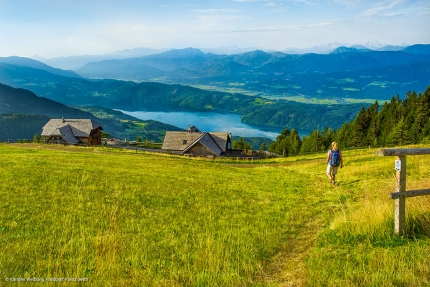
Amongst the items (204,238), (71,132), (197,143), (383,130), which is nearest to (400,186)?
(204,238)

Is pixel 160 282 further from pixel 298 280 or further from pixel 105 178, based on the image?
pixel 105 178

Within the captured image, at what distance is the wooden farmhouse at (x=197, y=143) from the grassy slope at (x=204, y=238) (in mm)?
47527

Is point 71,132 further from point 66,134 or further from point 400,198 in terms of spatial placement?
point 400,198

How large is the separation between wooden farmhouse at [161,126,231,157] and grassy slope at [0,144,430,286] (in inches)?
1871

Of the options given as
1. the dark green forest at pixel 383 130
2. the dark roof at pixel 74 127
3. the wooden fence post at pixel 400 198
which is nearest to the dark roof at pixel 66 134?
the dark roof at pixel 74 127

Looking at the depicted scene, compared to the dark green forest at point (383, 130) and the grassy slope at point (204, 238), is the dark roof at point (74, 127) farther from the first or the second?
the grassy slope at point (204, 238)

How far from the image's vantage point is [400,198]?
766 centimetres

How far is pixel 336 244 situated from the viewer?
837 cm

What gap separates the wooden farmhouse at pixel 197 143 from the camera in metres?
62.6

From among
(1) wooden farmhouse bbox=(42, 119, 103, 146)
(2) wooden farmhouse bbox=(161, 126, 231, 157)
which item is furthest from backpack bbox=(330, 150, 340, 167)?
(1) wooden farmhouse bbox=(42, 119, 103, 146)

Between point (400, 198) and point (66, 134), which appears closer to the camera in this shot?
point (400, 198)

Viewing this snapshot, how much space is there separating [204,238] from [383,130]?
94.2 meters

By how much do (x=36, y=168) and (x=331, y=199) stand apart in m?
18.1

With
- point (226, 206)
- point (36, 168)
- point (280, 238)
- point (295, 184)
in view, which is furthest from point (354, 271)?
point (36, 168)
